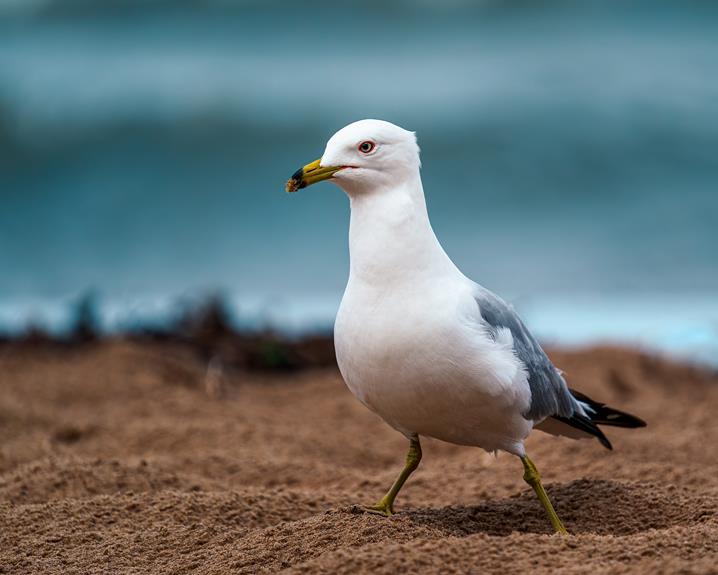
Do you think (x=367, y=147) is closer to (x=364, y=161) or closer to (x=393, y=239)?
(x=364, y=161)

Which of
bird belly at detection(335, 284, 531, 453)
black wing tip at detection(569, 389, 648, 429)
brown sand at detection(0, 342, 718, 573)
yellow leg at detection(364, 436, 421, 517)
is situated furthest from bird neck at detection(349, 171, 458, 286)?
black wing tip at detection(569, 389, 648, 429)

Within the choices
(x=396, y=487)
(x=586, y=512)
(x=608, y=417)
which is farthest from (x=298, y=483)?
(x=586, y=512)

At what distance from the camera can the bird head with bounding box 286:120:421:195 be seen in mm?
3896

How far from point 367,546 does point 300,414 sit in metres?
4.23

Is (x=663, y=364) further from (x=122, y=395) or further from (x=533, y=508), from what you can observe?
(x=533, y=508)

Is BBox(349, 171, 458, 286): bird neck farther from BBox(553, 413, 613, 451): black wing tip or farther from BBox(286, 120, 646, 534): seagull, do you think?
BBox(553, 413, 613, 451): black wing tip

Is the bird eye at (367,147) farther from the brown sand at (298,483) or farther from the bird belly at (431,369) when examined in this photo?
the brown sand at (298,483)

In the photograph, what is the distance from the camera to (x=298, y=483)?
→ 536cm

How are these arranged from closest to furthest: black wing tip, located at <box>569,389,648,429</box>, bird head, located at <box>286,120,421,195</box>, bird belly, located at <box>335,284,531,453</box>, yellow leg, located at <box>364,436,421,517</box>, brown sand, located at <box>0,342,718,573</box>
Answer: brown sand, located at <box>0,342,718,573</box>, bird belly, located at <box>335,284,531,453</box>, bird head, located at <box>286,120,421,195</box>, yellow leg, located at <box>364,436,421,517</box>, black wing tip, located at <box>569,389,648,429</box>

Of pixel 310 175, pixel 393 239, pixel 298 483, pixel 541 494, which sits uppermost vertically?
pixel 310 175

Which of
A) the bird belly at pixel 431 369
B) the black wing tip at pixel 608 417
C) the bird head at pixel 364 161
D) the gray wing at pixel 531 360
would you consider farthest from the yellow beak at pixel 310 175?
the black wing tip at pixel 608 417

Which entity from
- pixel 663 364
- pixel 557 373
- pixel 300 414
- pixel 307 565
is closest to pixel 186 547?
pixel 307 565

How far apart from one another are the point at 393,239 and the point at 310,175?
0.37 meters

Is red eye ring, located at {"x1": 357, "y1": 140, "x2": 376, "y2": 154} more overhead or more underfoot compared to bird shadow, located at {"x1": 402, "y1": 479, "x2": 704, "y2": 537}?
more overhead
